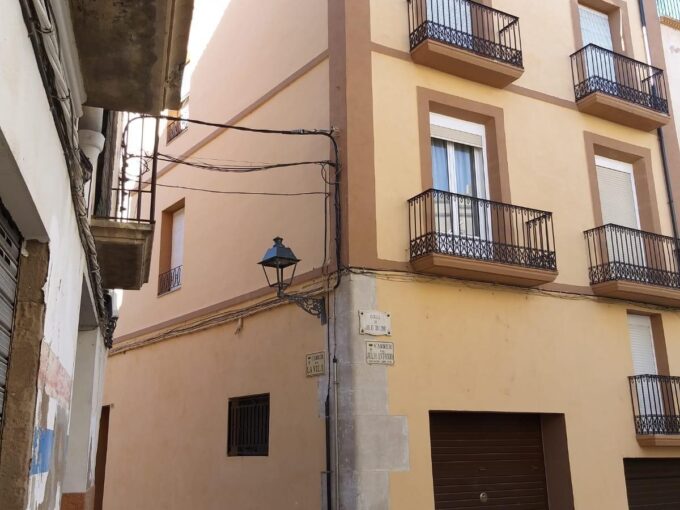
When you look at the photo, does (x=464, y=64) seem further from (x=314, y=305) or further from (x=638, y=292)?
(x=638, y=292)

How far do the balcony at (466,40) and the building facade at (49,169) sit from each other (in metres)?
5.08

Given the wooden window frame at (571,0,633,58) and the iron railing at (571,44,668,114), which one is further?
the wooden window frame at (571,0,633,58)

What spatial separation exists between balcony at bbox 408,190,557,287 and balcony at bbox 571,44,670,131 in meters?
2.42

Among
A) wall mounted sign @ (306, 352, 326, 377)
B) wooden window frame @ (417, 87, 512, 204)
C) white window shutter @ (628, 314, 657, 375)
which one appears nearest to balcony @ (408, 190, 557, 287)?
wooden window frame @ (417, 87, 512, 204)

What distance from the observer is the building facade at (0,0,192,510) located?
3039mm

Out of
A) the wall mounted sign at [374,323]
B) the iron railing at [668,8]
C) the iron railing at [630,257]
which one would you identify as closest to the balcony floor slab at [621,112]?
the iron railing at [630,257]

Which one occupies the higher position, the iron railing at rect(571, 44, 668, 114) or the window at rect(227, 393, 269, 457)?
the iron railing at rect(571, 44, 668, 114)

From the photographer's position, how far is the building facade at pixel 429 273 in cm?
859

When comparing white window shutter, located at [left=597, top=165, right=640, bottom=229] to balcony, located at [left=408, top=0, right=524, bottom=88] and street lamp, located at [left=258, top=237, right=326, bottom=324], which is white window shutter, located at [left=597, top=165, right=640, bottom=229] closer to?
balcony, located at [left=408, top=0, right=524, bottom=88]

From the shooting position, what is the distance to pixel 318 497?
8289mm

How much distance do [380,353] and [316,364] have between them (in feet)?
2.86

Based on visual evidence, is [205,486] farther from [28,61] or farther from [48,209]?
[28,61]

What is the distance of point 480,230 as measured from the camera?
955 centimetres

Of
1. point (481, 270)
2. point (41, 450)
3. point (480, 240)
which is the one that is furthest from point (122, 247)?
point (480, 240)
